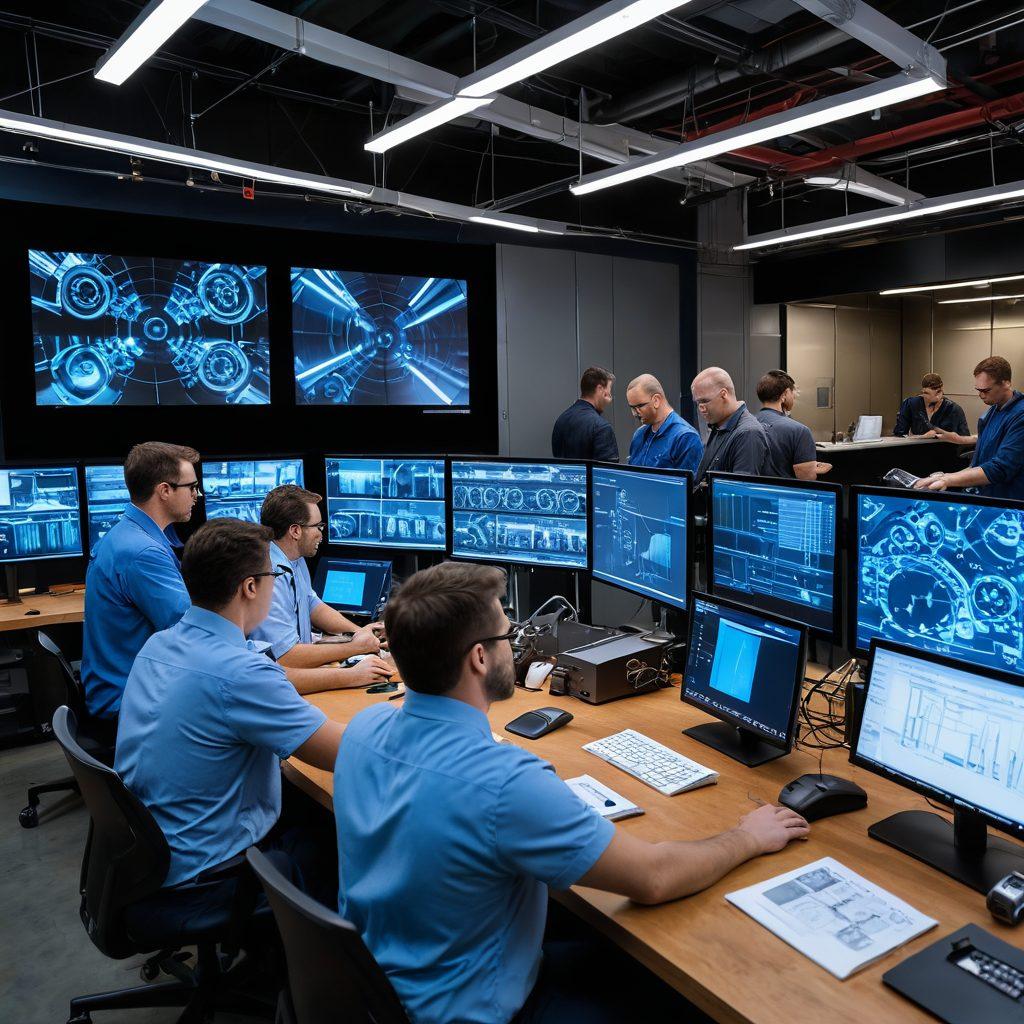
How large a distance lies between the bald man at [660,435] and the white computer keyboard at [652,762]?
101 inches

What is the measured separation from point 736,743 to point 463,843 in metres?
Result: 1.01

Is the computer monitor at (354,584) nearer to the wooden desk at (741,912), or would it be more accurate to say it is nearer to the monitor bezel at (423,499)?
the monitor bezel at (423,499)

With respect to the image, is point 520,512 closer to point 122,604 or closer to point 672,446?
point 122,604

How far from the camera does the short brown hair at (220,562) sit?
1905 mm

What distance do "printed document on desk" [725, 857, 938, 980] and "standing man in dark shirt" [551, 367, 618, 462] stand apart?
13.5ft

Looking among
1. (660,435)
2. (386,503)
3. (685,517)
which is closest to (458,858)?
(685,517)

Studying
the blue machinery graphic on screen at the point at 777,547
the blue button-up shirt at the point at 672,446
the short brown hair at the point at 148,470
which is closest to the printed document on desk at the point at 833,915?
the blue machinery graphic on screen at the point at 777,547

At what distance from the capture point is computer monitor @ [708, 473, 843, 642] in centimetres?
204

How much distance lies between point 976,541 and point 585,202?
5.97 m

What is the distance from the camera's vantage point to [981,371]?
16.7ft

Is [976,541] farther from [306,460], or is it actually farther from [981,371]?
[981,371]

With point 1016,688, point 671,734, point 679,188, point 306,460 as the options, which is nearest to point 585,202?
point 679,188

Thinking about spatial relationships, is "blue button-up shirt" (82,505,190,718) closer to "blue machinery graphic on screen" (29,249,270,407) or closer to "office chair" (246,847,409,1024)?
"office chair" (246,847,409,1024)

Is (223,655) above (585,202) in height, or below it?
below
